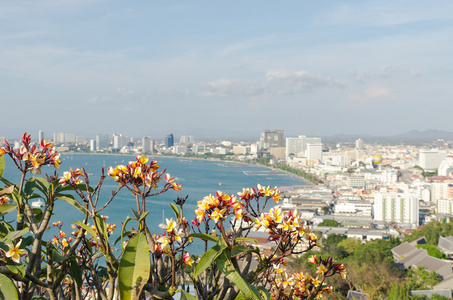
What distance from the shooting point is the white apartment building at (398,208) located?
14.8 metres

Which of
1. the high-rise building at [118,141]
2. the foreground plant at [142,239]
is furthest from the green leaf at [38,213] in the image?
the high-rise building at [118,141]

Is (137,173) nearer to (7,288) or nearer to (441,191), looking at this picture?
(7,288)

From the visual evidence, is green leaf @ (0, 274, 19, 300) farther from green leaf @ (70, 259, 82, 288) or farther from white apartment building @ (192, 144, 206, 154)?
white apartment building @ (192, 144, 206, 154)

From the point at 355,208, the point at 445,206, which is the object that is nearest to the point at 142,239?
the point at 355,208

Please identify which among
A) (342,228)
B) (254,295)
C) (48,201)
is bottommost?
(342,228)

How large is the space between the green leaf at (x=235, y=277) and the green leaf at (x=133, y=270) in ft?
0.33

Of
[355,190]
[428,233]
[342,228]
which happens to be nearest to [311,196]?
[355,190]

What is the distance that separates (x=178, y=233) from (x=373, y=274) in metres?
6.58

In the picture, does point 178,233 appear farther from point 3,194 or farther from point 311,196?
point 311,196

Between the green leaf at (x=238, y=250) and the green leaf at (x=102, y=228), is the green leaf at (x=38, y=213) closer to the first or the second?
the green leaf at (x=102, y=228)

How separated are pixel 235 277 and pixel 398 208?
1580cm

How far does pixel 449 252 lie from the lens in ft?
29.5

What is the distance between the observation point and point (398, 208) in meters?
14.9

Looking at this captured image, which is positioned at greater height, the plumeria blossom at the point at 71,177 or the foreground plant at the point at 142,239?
the plumeria blossom at the point at 71,177
